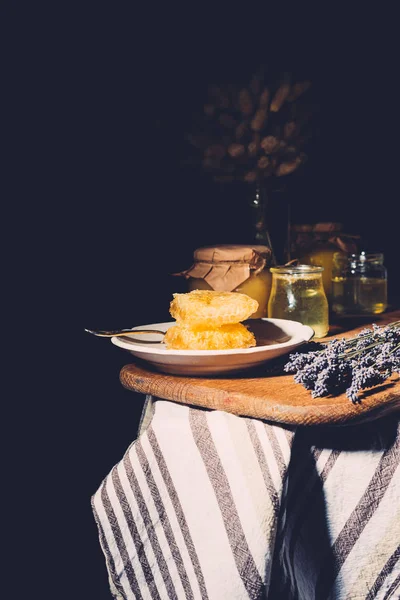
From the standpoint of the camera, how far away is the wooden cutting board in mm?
995

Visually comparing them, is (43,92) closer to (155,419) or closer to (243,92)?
(243,92)

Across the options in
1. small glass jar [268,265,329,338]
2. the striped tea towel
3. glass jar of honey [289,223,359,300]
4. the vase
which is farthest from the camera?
glass jar of honey [289,223,359,300]

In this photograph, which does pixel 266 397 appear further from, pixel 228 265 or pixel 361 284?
pixel 361 284

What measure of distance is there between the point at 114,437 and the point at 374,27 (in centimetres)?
183

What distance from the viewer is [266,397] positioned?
104 centimetres

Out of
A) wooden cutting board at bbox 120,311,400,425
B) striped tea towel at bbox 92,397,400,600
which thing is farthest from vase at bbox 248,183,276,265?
striped tea towel at bbox 92,397,400,600

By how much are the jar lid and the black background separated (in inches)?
11.5

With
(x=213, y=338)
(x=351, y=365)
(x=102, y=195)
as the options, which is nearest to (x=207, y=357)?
(x=213, y=338)

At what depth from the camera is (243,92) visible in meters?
1.66

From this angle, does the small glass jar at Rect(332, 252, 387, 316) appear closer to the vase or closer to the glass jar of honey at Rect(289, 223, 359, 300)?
the glass jar of honey at Rect(289, 223, 359, 300)

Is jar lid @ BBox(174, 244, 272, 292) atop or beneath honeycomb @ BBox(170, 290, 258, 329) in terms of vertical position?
atop

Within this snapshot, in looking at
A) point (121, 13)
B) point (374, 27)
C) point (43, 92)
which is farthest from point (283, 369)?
point (374, 27)

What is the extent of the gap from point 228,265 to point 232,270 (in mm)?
16

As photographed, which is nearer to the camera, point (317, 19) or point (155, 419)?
point (155, 419)
